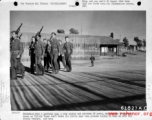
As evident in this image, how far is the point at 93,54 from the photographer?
9.59 feet

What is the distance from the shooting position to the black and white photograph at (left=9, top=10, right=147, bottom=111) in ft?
6.83

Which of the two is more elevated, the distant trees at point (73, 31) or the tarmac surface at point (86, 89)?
the distant trees at point (73, 31)

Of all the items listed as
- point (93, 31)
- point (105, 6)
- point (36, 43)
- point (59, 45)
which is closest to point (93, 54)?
point (93, 31)

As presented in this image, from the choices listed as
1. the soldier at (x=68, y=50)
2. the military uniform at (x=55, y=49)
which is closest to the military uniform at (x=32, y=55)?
the military uniform at (x=55, y=49)

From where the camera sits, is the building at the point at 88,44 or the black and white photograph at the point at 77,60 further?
the building at the point at 88,44

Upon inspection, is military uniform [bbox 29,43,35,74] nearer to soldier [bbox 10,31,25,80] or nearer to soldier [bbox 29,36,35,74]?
soldier [bbox 29,36,35,74]

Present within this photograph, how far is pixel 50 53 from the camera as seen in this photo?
2779mm

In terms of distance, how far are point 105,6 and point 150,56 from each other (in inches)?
46.6

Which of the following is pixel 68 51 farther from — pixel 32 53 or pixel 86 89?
pixel 86 89

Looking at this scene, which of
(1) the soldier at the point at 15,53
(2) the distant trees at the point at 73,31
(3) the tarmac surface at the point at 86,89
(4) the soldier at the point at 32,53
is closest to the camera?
(3) the tarmac surface at the point at 86,89

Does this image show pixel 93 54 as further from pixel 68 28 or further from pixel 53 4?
pixel 53 4

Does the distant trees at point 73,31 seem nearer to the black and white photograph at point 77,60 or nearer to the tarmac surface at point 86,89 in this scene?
the black and white photograph at point 77,60


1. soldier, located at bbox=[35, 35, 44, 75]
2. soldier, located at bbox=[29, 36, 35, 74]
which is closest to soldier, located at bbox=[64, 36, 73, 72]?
soldier, located at bbox=[35, 35, 44, 75]

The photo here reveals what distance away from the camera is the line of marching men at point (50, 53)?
2.66 m
